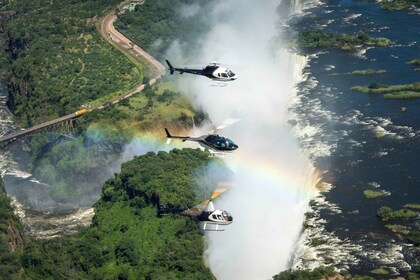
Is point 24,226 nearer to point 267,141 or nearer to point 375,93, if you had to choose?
point 267,141

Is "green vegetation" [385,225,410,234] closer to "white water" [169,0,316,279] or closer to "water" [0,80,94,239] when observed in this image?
"white water" [169,0,316,279]

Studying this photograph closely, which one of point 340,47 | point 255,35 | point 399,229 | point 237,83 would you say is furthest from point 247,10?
point 399,229

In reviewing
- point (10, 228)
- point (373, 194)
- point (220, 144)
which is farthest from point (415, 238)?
point (10, 228)

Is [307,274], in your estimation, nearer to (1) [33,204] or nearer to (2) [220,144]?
(2) [220,144]

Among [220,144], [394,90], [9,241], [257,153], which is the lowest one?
[257,153]

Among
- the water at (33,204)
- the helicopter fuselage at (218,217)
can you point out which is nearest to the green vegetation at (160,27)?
the water at (33,204)

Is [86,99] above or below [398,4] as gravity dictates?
below
